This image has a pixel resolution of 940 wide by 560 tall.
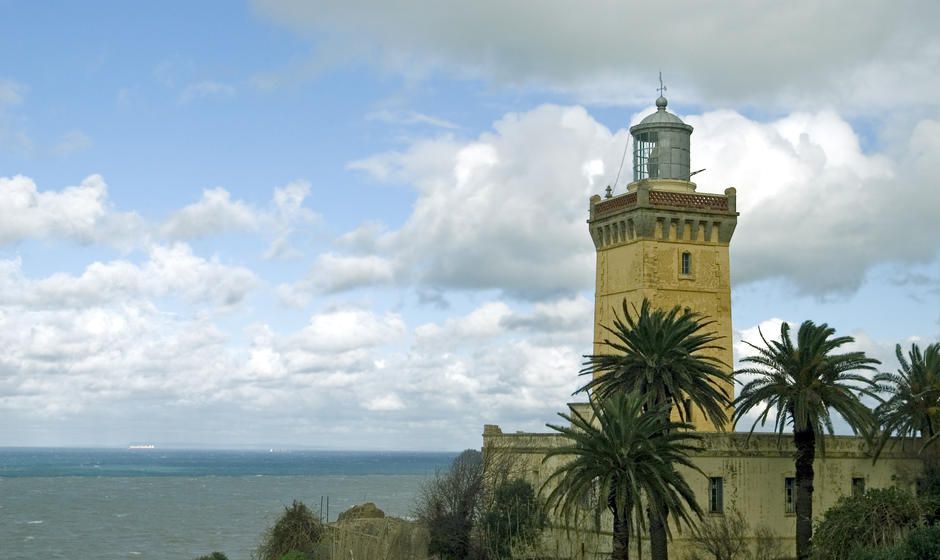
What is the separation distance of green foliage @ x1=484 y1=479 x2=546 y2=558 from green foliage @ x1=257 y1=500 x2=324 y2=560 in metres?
7.81

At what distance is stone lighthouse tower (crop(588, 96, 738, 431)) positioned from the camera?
4753cm

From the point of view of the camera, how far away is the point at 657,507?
35.1 m

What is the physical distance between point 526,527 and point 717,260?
13308 mm

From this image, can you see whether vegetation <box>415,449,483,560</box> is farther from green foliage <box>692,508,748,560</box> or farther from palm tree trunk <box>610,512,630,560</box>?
palm tree trunk <box>610,512,630,560</box>

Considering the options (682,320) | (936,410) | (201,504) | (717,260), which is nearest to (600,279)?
(717,260)

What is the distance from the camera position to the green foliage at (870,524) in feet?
121

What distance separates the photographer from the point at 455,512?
158ft

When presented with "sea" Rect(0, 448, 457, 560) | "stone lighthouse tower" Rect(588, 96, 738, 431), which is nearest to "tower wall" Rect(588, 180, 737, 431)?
"stone lighthouse tower" Rect(588, 96, 738, 431)

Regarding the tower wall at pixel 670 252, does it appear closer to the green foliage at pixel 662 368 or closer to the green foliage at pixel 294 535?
the green foliage at pixel 662 368

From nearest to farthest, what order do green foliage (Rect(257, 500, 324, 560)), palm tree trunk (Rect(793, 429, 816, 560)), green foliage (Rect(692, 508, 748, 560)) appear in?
palm tree trunk (Rect(793, 429, 816, 560))
green foliage (Rect(692, 508, 748, 560))
green foliage (Rect(257, 500, 324, 560))

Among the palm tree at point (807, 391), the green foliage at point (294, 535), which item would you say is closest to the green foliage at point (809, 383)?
the palm tree at point (807, 391)

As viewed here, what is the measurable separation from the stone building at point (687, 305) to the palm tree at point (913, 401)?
6.95 ft

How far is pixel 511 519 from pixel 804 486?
11.9 m

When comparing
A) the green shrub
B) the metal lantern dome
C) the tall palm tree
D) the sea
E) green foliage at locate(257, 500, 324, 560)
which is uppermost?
the metal lantern dome
